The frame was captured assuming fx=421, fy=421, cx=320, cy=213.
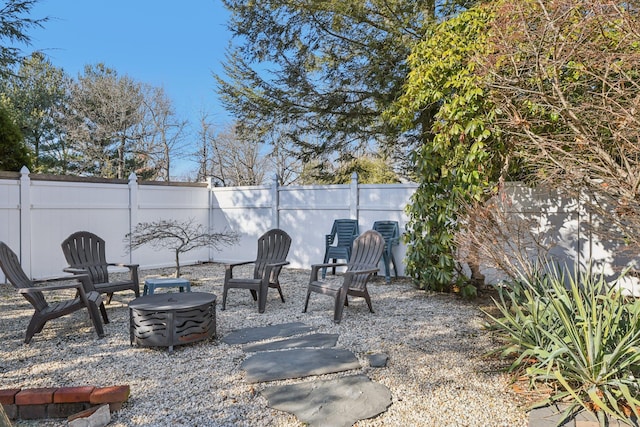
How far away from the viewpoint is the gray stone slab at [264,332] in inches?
148

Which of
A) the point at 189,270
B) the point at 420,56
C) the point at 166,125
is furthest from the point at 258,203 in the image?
the point at 166,125

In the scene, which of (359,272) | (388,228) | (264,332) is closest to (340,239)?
(388,228)

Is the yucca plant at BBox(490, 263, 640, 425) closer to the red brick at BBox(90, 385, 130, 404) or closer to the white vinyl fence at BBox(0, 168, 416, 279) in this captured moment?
the red brick at BBox(90, 385, 130, 404)

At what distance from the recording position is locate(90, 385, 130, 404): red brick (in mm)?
2406

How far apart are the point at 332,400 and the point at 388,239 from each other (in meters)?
4.30

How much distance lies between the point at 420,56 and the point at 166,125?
1261cm

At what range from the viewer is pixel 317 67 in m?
7.93

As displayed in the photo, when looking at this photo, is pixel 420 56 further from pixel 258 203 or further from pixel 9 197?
pixel 9 197

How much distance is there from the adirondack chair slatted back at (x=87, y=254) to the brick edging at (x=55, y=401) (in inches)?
107

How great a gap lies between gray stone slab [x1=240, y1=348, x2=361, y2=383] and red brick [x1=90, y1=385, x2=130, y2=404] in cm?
77

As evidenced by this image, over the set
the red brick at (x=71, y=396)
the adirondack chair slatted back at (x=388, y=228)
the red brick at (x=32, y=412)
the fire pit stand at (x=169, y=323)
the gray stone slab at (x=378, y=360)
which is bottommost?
the red brick at (x=32, y=412)

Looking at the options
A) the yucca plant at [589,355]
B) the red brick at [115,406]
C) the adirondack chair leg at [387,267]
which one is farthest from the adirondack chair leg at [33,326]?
the adirondack chair leg at [387,267]

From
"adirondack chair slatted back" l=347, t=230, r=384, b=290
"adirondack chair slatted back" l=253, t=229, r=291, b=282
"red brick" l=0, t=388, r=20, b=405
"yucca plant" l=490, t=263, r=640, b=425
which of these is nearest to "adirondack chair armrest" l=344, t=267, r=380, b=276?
"adirondack chair slatted back" l=347, t=230, r=384, b=290

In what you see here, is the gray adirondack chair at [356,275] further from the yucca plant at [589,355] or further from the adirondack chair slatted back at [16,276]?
the adirondack chair slatted back at [16,276]
